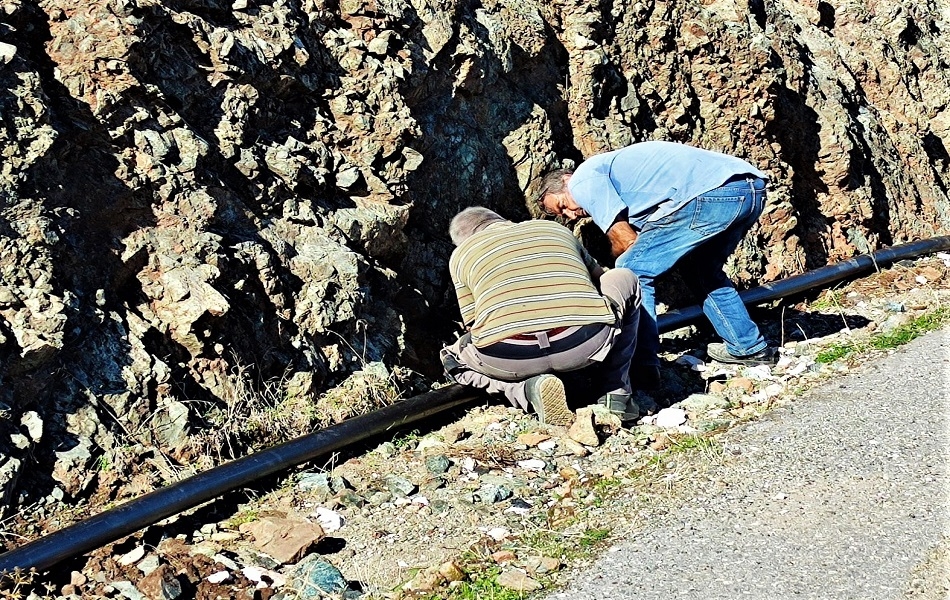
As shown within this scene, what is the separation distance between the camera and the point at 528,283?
4.82 meters

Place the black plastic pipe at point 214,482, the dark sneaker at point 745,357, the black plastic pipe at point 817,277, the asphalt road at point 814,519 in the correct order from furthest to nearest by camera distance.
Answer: the black plastic pipe at point 817,277 → the dark sneaker at point 745,357 → the black plastic pipe at point 214,482 → the asphalt road at point 814,519

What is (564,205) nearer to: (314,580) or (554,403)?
(554,403)

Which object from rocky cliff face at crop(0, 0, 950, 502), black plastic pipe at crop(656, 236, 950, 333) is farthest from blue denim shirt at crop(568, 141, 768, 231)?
rocky cliff face at crop(0, 0, 950, 502)

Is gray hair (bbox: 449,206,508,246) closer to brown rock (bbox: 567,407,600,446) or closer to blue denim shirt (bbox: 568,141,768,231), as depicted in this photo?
blue denim shirt (bbox: 568,141,768,231)

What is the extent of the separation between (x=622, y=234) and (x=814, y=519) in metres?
2.22

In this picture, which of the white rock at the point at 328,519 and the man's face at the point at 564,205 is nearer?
the white rock at the point at 328,519

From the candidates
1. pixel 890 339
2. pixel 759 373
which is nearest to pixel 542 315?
pixel 759 373

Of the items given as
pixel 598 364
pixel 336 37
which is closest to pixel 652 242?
pixel 598 364

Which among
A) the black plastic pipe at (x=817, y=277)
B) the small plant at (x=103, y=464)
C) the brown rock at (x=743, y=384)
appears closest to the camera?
the small plant at (x=103, y=464)

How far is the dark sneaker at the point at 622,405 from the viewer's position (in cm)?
502

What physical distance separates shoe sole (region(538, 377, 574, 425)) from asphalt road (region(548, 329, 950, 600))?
76 centimetres

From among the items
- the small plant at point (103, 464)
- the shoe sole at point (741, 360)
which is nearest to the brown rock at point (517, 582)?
the small plant at point (103, 464)

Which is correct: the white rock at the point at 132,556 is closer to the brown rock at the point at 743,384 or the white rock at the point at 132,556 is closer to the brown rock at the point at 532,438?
the brown rock at the point at 532,438

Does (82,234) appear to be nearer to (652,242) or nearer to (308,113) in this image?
(308,113)
